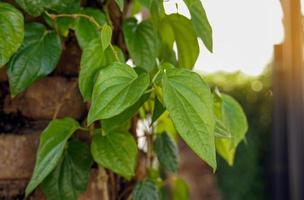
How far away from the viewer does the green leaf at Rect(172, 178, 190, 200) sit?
1.45m

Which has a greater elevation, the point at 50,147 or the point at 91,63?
the point at 91,63

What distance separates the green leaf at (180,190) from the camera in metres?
1.45

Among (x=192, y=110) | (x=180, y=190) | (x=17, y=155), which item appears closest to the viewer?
(x=192, y=110)

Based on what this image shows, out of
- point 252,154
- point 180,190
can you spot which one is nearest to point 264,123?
point 252,154

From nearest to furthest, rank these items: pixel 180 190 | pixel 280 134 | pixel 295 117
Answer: pixel 180 190, pixel 295 117, pixel 280 134

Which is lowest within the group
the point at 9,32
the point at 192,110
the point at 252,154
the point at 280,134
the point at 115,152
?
the point at 252,154

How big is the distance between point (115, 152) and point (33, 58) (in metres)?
0.20

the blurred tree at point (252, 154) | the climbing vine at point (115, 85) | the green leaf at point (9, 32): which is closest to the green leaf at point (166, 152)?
the climbing vine at point (115, 85)

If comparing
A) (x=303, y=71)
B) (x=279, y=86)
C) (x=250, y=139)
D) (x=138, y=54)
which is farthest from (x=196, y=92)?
(x=250, y=139)

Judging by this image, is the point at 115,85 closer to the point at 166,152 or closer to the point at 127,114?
the point at 127,114

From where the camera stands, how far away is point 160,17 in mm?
1121

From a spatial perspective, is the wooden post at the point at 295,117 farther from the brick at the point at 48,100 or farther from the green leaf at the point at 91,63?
the green leaf at the point at 91,63

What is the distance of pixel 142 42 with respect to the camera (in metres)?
1.09

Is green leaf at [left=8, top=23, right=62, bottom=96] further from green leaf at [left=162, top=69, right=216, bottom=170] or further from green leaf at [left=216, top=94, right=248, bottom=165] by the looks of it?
green leaf at [left=216, top=94, right=248, bottom=165]
